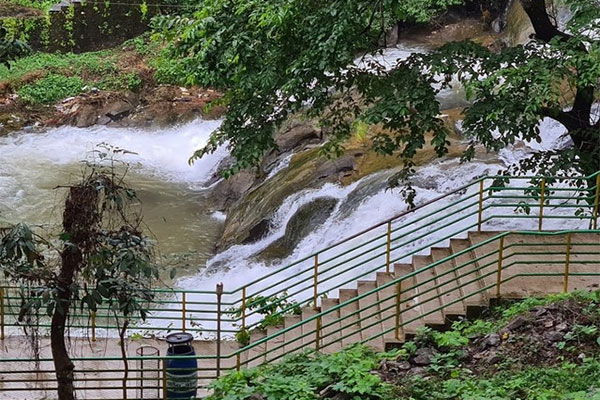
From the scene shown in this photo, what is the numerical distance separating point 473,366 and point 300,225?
7.93 metres

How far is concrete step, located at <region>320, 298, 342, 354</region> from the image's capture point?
934 cm

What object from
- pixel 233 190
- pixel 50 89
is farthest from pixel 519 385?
pixel 50 89

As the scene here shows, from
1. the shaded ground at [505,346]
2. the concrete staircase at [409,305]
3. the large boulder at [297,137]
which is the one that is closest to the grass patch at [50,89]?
the large boulder at [297,137]

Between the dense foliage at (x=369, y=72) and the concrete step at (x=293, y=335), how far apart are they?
2.35m

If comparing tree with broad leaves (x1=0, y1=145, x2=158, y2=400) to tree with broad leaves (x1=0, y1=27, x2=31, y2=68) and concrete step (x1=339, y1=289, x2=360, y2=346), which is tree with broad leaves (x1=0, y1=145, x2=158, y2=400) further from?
concrete step (x1=339, y1=289, x2=360, y2=346)

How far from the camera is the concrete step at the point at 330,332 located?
9336 mm

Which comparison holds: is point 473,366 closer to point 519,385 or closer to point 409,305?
point 519,385

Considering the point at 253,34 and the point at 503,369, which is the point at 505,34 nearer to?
the point at 253,34

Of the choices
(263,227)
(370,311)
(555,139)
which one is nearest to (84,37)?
(263,227)

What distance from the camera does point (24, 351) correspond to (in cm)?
1045

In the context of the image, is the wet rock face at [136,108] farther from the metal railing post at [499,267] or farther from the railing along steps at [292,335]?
the metal railing post at [499,267]

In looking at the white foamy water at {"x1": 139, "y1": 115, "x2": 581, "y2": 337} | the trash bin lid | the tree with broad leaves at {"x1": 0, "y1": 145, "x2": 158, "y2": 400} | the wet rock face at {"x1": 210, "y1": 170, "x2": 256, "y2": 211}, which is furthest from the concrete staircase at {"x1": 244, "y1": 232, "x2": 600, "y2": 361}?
the wet rock face at {"x1": 210, "y1": 170, "x2": 256, "y2": 211}

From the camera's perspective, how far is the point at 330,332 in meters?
9.84

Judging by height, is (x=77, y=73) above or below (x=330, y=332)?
above
